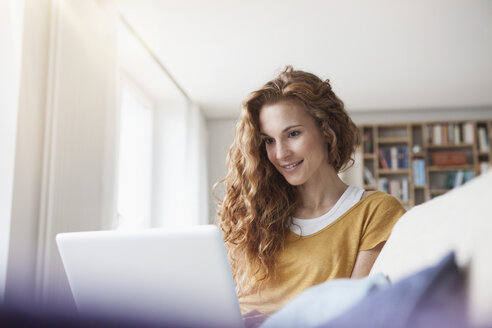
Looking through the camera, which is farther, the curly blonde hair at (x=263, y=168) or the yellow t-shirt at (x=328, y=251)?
the curly blonde hair at (x=263, y=168)

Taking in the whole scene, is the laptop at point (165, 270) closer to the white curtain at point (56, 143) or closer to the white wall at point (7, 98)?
the white curtain at point (56, 143)

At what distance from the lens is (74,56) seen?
250cm

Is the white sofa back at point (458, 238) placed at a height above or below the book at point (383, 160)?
below

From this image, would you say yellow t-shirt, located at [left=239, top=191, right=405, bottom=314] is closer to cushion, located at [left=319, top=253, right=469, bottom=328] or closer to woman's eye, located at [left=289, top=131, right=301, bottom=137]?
woman's eye, located at [left=289, top=131, right=301, bottom=137]

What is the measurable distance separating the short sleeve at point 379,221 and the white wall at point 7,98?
1.50m

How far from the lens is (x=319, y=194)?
1.50 metres

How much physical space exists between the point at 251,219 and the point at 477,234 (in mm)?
1050

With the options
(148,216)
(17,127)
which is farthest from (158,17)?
(148,216)

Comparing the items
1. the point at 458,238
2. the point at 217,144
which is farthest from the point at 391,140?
the point at 458,238

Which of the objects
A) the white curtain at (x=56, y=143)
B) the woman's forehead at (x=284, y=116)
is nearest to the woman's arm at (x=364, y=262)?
the woman's forehead at (x=284, y=116)

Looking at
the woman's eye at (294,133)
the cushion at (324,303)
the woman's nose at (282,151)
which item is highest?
the woman's eye at (294,133)

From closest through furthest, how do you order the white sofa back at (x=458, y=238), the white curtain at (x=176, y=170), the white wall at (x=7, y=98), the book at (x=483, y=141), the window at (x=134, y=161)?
1. the white sofa back at (x=458, y=238)
2. the white wall at (x=7, y=98)
3. the window at (x=134, y=161)
4. the white curtain at (x=176, y=170)
5. the book at (x=483, y=141)

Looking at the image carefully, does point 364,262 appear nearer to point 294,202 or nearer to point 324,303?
point 294,202

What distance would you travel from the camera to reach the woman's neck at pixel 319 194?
148cm
